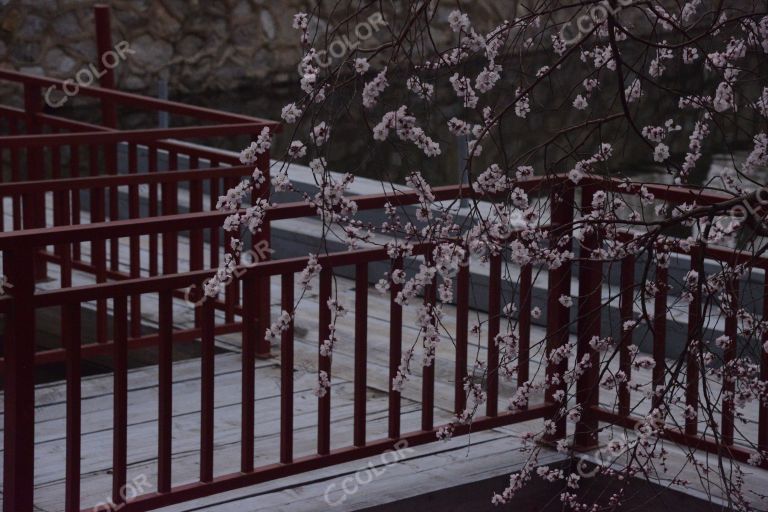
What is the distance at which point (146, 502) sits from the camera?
3090 mm

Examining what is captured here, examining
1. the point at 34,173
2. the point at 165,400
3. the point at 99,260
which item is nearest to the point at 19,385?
the point at 165,400

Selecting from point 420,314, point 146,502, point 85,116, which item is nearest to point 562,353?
point 420,314

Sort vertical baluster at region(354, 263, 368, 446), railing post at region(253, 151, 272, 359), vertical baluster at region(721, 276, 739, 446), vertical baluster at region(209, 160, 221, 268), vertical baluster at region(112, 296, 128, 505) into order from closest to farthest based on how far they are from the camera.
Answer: vertical baluster at region(112, 296, 128, 505) → vertical baluster at region(721, 276, 739, 446) → vertical baluster at region(354, 263, 368, 446) → railing post at region(253, 151, 272, 359) → vertical baluster at region(209, 160, 221, 268)

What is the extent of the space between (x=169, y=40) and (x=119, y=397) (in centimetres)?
992

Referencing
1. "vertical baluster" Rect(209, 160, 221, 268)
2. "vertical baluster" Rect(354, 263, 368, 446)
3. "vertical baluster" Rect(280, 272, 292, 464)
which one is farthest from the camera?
"vertical baluster" Rect(209, 160, 221, 268)

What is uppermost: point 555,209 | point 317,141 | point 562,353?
point 317,141

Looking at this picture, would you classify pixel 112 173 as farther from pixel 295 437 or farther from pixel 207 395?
pixel 207 395

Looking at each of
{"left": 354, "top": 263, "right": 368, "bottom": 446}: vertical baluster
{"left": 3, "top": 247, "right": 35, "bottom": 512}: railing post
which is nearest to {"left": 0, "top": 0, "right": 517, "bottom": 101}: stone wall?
{"left": 354, "top": 263, "right": 368, "bottom": 446}: vertical baluster

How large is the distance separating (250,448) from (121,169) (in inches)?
193

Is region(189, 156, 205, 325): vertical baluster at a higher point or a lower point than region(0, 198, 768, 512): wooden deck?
higher

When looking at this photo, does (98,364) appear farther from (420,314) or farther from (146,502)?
(420,314)

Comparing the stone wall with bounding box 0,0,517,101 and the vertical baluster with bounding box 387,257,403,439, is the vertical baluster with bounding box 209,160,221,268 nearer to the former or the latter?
the vertical baluster with bounding box 387,257,403,439

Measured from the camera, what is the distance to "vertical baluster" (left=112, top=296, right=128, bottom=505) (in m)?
2.97

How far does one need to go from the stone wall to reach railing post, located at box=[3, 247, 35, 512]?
28.7 ft
